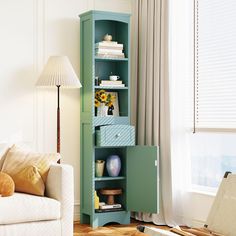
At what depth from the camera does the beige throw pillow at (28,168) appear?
4.47 meters

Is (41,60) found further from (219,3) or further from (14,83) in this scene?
(219,3)

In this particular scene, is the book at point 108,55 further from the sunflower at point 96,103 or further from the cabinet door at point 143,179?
the cabinet door at point 143,179

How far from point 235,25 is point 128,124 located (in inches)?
58.6

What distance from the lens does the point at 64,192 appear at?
444 centimetres

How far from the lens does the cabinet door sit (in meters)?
5.48

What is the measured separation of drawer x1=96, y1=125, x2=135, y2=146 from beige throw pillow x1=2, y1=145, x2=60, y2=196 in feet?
2.43

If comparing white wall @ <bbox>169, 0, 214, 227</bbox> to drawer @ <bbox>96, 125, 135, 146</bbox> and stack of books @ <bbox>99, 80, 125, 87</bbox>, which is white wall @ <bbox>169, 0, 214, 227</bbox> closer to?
stack of books @ <bbox>99, 80, 125, 87</bbox>

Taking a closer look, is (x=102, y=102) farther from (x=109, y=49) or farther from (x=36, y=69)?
(x=36, y=69)

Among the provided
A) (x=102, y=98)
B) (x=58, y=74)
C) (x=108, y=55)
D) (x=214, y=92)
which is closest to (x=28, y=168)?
(x=58, y=74)

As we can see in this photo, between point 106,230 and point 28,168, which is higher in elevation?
point 28,168

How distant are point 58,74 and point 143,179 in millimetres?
1381

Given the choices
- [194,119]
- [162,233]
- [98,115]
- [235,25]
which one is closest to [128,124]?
[98,115]

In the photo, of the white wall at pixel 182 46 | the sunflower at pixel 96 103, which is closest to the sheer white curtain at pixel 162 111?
the white wall at pixel 182 46

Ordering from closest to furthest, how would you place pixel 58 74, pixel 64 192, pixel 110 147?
pixel 64 192 → pixel 58 74 → pixel 110 147
